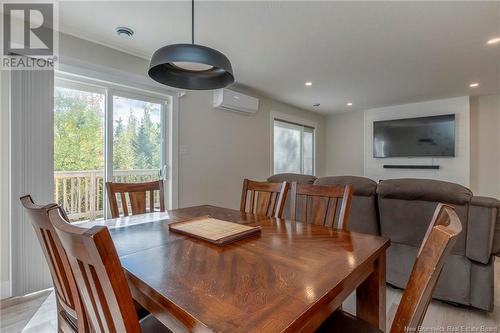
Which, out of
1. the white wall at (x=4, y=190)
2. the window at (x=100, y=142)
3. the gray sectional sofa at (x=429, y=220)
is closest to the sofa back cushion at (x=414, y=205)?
the gray sectional sofa at (x=429, y=220)

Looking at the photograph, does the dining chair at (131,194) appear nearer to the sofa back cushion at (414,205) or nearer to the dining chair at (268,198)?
the dining chair at (268,198)

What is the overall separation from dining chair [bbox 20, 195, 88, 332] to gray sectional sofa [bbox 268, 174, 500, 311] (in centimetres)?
204

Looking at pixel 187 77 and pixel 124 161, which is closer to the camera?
pixel 187 77

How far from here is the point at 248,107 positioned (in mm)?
4062

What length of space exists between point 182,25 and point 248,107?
193 centimetres

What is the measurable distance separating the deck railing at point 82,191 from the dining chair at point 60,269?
5.91 ft

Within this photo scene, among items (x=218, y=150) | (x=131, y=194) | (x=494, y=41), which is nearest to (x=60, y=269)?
(x=131, y=194)

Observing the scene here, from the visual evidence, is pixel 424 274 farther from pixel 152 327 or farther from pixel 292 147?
pixel 292 147

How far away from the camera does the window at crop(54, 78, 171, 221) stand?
2.49 meters

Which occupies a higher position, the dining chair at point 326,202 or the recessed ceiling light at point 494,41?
A: the recessed ceiling light at point 494,41

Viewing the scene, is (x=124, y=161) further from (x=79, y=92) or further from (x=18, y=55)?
(x=18, y=55)

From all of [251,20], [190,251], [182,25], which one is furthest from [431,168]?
[190,251]

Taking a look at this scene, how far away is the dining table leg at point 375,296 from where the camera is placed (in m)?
1.18

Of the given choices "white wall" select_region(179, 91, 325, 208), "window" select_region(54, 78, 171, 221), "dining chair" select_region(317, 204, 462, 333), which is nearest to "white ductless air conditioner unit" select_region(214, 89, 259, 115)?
"white wall" select_region(179, 91, 325, 208)
